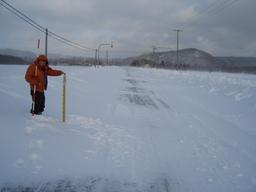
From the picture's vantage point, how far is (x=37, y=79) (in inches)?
314

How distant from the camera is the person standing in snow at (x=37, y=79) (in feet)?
26.0

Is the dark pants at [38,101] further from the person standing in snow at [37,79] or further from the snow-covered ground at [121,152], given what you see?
the snow-covered ground at [121,152]

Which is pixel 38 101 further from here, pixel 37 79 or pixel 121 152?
pixel 121 152

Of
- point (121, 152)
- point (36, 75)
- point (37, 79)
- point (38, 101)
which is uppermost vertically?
point (36, 75)

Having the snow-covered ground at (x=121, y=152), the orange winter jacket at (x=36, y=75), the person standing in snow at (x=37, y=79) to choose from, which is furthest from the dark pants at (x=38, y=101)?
the snow-covered ground at (x=121, y=152)

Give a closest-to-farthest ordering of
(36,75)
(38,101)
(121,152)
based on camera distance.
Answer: (121,152), (36,75), (38,101)

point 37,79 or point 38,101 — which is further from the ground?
point 37,79

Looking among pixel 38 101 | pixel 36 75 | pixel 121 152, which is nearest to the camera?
pixel 121 152

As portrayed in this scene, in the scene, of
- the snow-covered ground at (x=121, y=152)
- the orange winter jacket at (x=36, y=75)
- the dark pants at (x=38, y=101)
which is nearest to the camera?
the snow-covered ground at (x=121, y=152)

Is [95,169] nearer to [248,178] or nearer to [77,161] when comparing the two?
[77,161]

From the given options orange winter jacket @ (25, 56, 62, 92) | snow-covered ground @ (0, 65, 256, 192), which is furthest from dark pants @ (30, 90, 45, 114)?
snow-covered ground @ (0, 65, 256, 192)

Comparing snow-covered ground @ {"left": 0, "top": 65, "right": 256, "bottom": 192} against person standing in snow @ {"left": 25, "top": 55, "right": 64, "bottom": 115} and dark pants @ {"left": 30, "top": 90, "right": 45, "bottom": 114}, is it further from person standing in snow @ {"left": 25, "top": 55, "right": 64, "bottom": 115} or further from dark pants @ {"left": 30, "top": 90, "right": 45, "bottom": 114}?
person standing in snow @ {"left": 25, "top": 55, "right": 64, "bottom": 115}

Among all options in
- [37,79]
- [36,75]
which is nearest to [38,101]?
[37,79]

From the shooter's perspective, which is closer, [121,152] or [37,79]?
[121,152]
